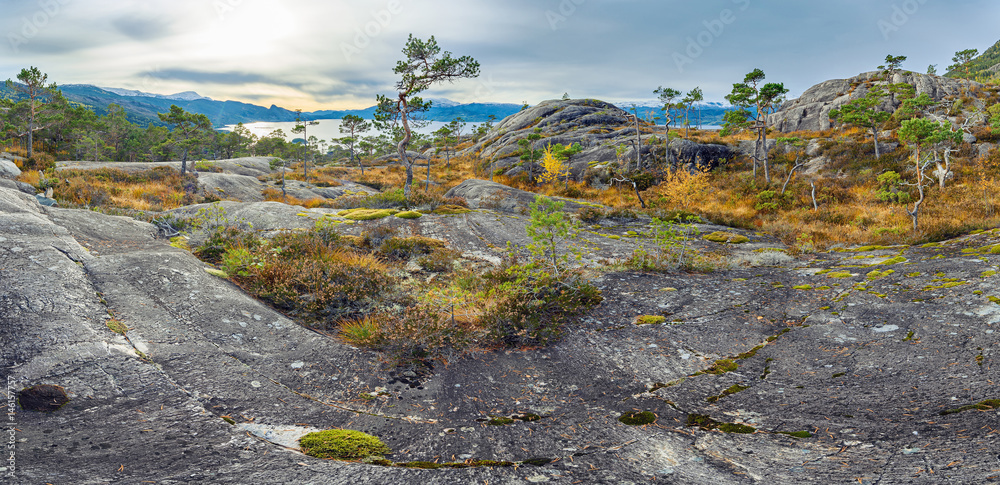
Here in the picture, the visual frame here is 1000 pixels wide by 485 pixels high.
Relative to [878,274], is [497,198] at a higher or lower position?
higher

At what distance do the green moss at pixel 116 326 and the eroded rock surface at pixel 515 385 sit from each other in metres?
0.08

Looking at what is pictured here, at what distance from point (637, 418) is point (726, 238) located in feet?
45.2

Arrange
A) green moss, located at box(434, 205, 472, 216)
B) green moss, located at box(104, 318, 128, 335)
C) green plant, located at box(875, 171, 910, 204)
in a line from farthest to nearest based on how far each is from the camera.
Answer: green plant, located at box(875, 171, 910, 204) → green moss, located at box(434, 205, 472, 216) → green moss, located at box(104, 318, 128, 335)

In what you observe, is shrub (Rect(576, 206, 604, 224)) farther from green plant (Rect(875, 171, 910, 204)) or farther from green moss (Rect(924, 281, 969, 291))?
green plant (Rect(875, 171, 910, 204))

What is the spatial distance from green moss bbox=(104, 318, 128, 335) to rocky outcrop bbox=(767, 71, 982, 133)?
7498 cm

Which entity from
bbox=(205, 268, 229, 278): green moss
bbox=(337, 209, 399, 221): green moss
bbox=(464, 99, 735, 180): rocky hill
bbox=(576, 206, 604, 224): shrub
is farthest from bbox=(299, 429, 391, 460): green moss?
bbox=(464, 99, 735, 180): rocky hill

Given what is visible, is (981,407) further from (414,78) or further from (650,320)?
(414,78)

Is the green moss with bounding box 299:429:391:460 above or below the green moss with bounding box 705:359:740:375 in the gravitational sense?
above

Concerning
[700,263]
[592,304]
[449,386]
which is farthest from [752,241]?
[449,386]

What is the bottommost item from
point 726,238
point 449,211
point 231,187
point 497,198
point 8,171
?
point 726,238

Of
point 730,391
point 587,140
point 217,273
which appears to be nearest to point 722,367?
point 730,391

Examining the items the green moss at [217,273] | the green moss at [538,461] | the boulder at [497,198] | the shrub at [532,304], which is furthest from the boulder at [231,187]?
the green moss at [538,461]

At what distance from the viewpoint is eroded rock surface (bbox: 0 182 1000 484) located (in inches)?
141

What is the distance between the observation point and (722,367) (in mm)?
6223
